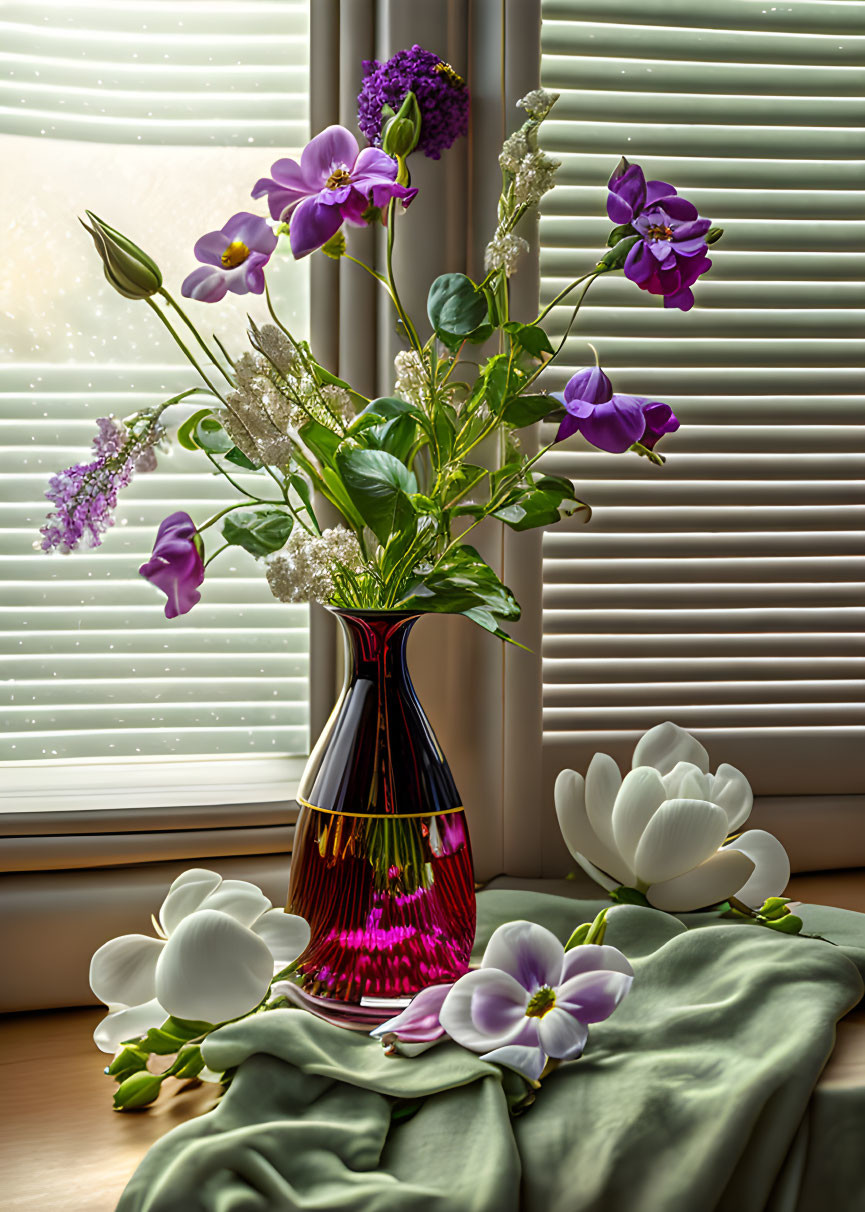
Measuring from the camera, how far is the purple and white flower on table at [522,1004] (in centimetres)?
61

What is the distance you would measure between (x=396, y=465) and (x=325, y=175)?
0.60 ft

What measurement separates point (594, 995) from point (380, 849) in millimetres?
162

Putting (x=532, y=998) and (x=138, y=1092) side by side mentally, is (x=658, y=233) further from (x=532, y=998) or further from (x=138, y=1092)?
(x=138, y=1092)

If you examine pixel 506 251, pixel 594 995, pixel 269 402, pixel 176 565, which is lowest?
pixel 594 995

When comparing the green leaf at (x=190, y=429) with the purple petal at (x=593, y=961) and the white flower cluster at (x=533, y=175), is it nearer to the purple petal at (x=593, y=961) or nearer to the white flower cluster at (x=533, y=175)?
the white flower cluster at (x=533, y=175)

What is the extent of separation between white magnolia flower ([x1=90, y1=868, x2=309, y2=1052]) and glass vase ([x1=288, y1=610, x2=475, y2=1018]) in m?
0.03

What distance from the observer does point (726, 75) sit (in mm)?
979

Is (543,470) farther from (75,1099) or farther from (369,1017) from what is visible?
(75,1099)

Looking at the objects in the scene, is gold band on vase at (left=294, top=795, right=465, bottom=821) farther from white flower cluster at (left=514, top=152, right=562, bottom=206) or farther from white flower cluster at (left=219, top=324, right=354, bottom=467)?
white flower cluster at (left=514, top=152, right=562, bottom=206)

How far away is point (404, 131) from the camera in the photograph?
681 mm

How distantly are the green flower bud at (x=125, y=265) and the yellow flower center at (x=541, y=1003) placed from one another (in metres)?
0.48

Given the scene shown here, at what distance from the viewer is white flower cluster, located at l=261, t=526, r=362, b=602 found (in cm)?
62

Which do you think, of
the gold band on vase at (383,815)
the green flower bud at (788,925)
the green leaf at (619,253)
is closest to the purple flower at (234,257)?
the green leaf at (619,253)

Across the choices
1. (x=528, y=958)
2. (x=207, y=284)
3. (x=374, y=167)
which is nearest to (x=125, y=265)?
(x=207, y=284)
